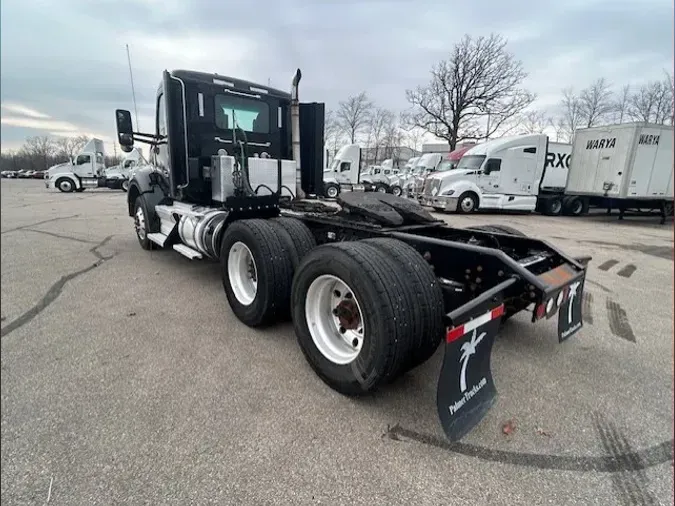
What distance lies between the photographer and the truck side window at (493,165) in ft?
50.8

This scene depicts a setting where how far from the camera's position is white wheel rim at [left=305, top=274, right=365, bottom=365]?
8.16 feet

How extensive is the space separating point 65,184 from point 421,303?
31154 mm

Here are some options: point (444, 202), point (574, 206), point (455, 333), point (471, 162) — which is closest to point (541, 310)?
point (455, 333)

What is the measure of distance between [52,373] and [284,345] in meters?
1.63

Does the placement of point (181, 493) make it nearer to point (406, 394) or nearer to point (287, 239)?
point (406, 394)

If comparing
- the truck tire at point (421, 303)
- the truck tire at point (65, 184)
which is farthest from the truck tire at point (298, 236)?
the truck tire at point (65, 184)

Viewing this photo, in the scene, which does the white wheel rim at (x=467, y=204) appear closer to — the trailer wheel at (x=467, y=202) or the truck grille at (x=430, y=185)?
the trailer wheel at (x=467, y=202)

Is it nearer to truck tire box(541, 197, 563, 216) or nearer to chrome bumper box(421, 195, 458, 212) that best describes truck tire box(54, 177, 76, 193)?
chrome bumper box(421, 195, 458, 212)

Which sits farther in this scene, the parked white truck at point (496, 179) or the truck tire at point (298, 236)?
the parked white truck at point (496, 179)

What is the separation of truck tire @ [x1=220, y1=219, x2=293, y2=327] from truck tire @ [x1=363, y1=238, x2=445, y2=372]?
1156 millimetres

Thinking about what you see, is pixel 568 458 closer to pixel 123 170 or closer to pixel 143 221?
pixel 143 221

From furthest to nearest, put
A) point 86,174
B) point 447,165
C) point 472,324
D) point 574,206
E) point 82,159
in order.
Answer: point 86,174 → point 82,159 → point 447,165 → point 574,206 → point 472,324

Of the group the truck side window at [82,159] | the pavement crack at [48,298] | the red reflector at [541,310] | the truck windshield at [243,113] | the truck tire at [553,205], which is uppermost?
the truck windshield at [243,113]

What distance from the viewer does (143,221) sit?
6266 mm
